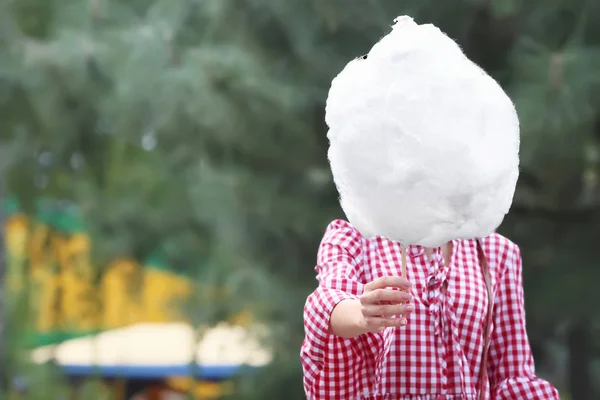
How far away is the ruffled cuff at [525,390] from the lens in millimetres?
1161

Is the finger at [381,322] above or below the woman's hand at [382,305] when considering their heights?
below

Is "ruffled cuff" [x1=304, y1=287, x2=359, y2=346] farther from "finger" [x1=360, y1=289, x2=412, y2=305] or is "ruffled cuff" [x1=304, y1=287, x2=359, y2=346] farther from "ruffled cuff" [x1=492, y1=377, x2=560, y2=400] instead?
"ruffled cuff" [x1=492, y1=377, x2=560, y2=400]

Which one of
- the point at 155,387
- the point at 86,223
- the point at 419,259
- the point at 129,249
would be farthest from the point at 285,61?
the point at 155,387

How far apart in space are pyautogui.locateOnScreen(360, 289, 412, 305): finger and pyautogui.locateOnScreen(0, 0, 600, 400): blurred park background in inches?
76.6

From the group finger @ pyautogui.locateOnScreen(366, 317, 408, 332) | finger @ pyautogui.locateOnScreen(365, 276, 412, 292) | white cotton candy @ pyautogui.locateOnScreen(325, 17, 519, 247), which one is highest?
white cotton candy @ pyautogui.locateOnScreen(325, 17, 519, 247)

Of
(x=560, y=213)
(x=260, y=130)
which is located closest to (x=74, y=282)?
(x=260, y=130)

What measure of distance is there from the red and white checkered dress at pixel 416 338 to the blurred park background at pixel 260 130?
173 cm

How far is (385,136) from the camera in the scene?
1.02m

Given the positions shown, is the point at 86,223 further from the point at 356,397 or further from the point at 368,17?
the point at 356,397

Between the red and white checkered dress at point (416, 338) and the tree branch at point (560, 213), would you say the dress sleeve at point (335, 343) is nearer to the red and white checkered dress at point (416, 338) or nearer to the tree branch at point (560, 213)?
the red and white checkered dress at point (416, 338)

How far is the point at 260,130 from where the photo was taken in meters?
3.23

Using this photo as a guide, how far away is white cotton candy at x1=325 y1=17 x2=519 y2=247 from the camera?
3.30 feet

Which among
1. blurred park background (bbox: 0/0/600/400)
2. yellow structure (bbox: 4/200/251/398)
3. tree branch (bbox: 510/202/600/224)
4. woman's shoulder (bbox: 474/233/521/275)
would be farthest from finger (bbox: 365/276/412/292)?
yellow structure (bbox: 4/200/251/398)

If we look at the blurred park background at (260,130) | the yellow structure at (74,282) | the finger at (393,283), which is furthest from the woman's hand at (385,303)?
the yellow structure at (74,282)
